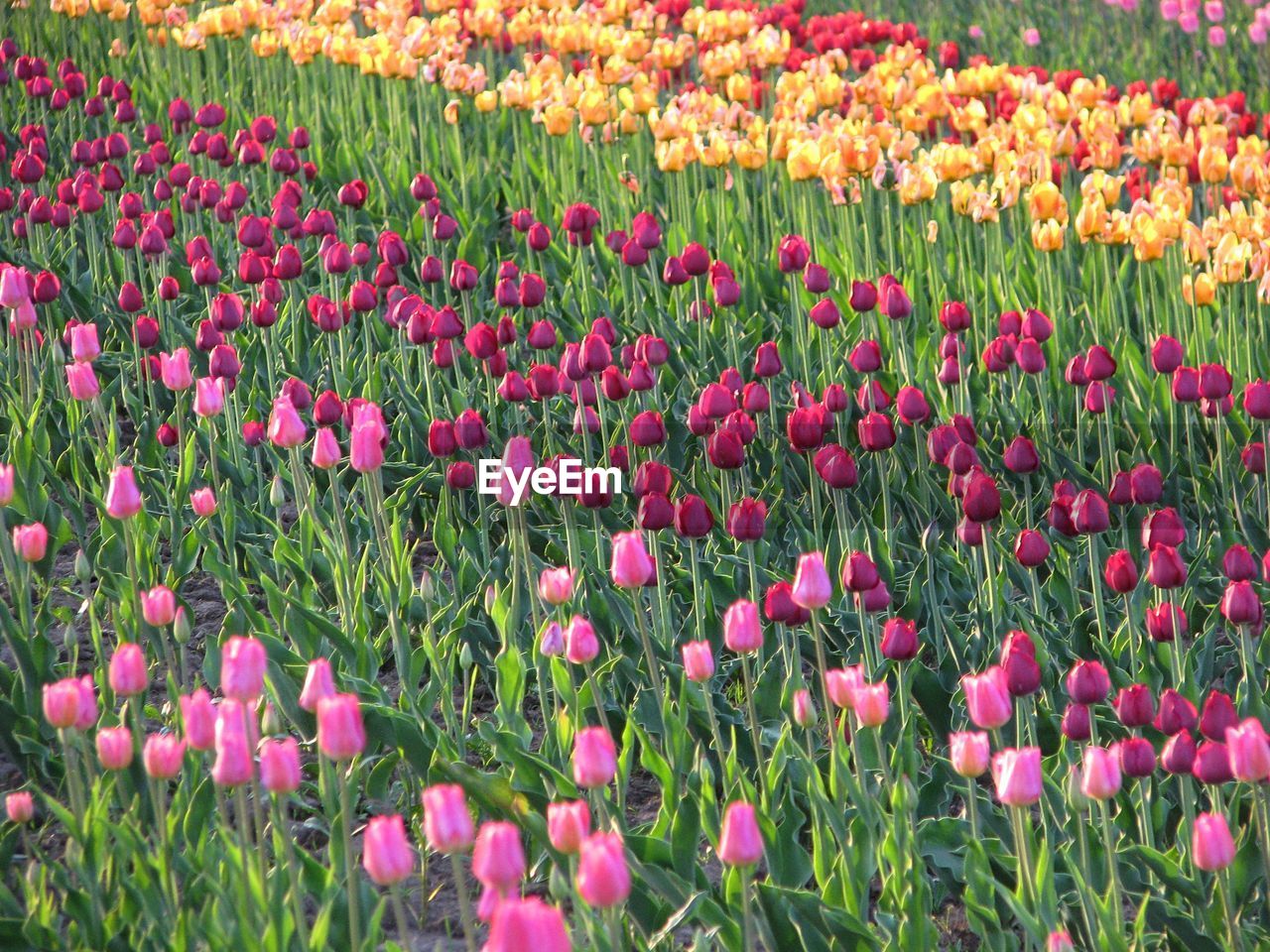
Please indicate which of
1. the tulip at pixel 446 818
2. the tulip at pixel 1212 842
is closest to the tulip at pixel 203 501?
the tulip at pixel 446 818

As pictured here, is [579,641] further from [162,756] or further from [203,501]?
[203,501]

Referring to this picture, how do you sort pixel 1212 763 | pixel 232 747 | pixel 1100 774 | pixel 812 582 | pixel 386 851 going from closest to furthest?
pixel 386 851 → pixel 232 747 → pixel 1100 774 → pixel 1212 763 → pixel 812 582

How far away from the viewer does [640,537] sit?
2584 millimetres

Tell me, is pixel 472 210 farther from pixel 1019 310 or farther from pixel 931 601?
pixel 931 601

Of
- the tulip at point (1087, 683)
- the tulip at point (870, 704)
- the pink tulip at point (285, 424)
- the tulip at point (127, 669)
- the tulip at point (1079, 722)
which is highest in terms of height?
the pink tulip at point (285, 424)

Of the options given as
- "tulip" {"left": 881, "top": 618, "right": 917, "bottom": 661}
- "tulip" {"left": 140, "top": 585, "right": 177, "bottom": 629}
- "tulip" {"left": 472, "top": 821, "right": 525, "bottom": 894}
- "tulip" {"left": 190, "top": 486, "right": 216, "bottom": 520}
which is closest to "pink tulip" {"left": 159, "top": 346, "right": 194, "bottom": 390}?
"tulip" {"left": 190, "top": 486, "right": 216, "bottom": 520}

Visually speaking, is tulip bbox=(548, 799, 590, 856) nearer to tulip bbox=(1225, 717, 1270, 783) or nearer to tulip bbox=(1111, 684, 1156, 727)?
tulip bbox=(1225, 717, 1270, 783)

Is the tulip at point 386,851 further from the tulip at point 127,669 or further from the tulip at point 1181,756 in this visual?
the tulip at point 1181,756

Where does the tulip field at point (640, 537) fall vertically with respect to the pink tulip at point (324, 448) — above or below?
below

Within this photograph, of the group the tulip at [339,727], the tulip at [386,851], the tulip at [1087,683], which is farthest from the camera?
the tulip at [1087,683]

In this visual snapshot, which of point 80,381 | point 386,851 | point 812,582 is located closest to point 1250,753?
point 812,582

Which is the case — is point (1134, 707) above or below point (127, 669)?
below

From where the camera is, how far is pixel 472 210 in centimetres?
624

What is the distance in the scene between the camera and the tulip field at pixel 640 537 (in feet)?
7.71
